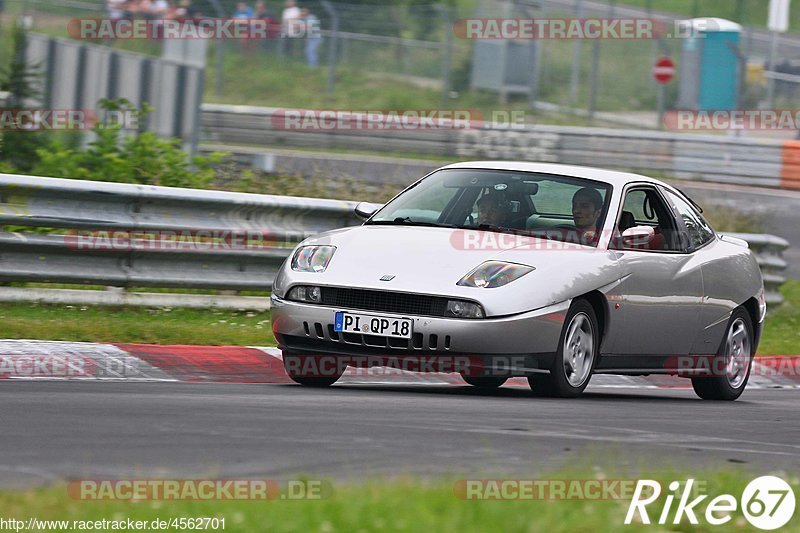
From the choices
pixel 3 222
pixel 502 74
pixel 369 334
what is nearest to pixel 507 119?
pixel 502 74

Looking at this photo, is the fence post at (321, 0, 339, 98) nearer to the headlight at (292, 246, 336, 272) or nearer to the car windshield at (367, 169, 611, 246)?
the car windshield at (367, 169, 611, 246)

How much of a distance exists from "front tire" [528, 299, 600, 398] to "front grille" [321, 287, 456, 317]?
772 millimetres

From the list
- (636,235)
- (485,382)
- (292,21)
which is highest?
(292,21)

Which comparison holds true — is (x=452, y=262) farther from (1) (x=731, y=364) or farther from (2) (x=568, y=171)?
(1) (x=731, y=364)

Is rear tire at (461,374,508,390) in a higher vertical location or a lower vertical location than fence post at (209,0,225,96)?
lower

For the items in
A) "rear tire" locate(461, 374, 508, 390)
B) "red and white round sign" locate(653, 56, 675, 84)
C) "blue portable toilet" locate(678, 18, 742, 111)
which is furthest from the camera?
"blue portable toilet" locate(678, 18, 742, 111)

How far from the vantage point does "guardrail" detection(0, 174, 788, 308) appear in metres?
10.2


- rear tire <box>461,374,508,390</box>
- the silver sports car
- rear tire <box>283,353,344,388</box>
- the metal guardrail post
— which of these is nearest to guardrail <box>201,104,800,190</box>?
the metal guardrail post

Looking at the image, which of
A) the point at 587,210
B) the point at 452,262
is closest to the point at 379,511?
the point at 452,262

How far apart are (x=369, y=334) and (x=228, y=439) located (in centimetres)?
232

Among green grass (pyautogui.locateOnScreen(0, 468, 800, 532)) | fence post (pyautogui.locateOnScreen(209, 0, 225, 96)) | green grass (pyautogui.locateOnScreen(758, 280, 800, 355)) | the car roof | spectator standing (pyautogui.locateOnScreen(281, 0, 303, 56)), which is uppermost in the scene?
spectator standing (pyautogui.locateOnScreen(281, 0, 303, 56))

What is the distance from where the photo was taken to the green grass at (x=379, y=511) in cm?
405

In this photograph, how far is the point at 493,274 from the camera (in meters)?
7.92

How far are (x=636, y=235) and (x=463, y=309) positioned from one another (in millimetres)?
1502
